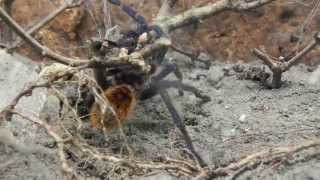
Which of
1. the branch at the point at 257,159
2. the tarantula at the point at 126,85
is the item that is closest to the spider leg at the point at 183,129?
the tarantula at the point at 126,85

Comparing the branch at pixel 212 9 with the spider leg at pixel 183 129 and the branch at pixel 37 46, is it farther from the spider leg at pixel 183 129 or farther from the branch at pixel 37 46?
the branch at pixel 37 46

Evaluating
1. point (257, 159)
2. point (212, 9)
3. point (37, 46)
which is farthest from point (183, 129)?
point (212, 9)

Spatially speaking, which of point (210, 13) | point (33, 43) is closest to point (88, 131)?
point (33, 43)

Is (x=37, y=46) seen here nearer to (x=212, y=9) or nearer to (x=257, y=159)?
(x=257, y=159)

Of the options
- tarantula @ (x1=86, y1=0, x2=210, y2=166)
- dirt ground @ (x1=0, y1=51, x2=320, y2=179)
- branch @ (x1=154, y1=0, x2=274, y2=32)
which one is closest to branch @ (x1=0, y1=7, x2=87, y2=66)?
tarantula @ (x1=86, y1=0, x2=210, y2=166)

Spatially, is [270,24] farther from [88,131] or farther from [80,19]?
[88,131]
